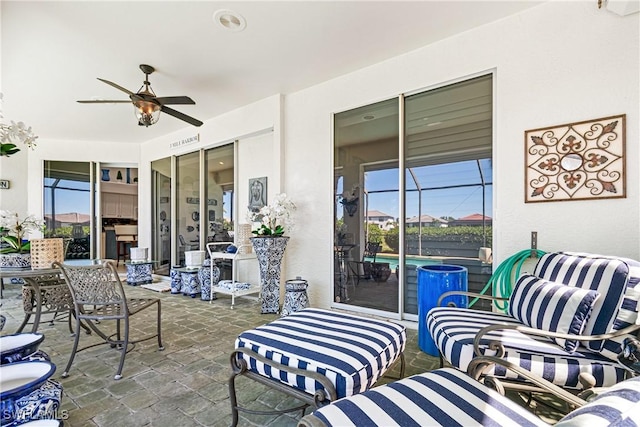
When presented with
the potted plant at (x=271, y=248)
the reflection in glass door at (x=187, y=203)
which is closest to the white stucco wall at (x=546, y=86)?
the potted plant at (x=271, y=248)

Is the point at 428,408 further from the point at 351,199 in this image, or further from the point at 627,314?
the point at 351,199

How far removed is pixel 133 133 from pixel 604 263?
770 centimetres

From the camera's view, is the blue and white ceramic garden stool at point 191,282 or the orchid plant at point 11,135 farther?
the blue and white ceramic garden stool at point 191,282

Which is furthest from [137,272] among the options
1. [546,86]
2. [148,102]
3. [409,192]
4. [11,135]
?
[546,86]

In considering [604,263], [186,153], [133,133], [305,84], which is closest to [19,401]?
[604,263]

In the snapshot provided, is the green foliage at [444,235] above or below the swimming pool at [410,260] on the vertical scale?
above

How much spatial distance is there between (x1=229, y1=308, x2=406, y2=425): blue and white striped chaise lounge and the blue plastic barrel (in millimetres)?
945

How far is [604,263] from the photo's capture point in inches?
73.3

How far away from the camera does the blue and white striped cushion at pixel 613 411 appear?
0.65 meters

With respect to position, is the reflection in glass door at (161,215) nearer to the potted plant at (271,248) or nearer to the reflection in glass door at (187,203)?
the reflection in glass door at (187,203)

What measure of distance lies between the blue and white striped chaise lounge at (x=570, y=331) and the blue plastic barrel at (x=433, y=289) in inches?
27.7

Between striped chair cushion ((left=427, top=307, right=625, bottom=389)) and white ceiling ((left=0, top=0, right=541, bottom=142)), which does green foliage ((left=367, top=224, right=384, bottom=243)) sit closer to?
striped chair cushion ((left=427, top=307, right=625, bottom=389))

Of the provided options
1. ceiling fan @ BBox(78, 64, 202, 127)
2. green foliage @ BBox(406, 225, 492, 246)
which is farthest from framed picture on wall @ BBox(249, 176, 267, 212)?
green foliage @ BBox(406, 225, 492, 246)

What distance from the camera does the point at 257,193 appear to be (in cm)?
538
